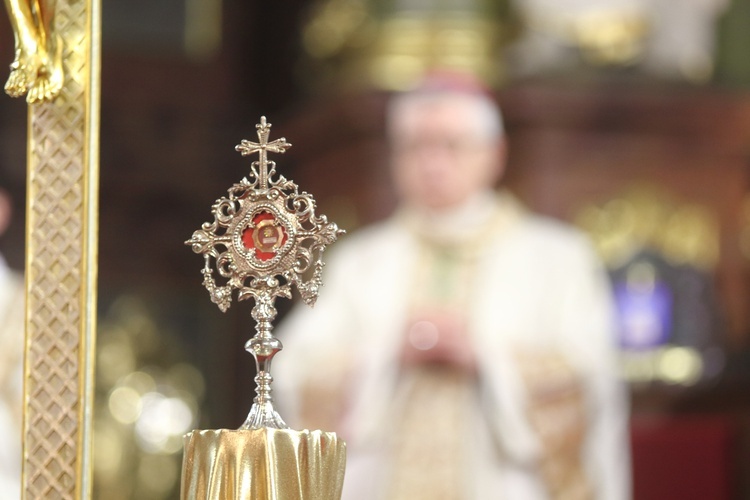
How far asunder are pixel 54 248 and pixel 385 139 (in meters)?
4.80

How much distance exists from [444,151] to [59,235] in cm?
419

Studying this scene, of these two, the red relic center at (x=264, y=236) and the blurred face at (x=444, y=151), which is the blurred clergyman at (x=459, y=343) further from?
the red relic center at (x=264, y=236)

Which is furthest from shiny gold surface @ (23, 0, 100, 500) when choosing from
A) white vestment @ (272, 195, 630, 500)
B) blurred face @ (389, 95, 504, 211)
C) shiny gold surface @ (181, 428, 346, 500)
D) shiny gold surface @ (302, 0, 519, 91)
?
shiny gold surface @ (302, 0, 519, 91)

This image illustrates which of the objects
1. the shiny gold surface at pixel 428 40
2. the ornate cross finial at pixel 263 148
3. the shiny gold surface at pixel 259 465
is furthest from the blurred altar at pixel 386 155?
the shiny gold surface at pixel 259 465

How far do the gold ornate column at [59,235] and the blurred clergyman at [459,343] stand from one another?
3865 millimetres

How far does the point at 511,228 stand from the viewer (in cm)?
705

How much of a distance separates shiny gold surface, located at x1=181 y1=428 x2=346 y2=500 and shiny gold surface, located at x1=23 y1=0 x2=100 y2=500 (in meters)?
0.21

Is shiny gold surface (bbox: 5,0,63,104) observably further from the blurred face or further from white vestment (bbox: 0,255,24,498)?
the blurred face

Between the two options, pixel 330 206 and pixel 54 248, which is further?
pixel 330 206

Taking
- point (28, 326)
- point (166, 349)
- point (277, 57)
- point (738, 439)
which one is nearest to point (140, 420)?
point (166, 349)

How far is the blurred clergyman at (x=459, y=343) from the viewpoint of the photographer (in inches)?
262

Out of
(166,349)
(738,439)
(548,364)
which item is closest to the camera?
(548,364)

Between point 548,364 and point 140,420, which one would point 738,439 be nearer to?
point 548,364

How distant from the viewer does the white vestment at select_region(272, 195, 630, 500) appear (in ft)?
21.9
